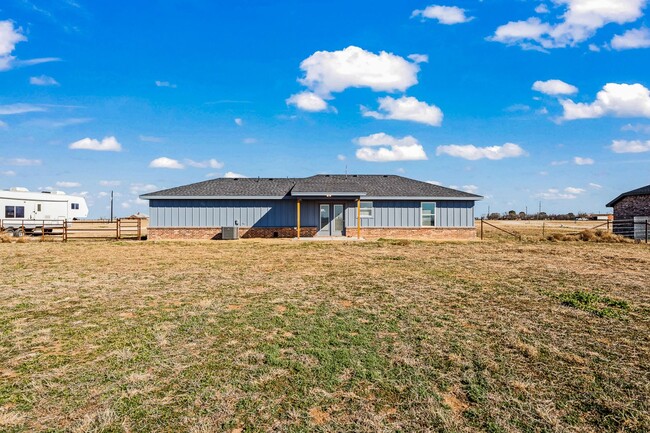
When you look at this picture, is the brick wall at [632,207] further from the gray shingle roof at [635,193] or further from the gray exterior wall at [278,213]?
the gray exterior wall at [278,213]

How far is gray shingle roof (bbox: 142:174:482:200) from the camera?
25.4 metres

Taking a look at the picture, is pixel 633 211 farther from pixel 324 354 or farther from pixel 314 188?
pixel 324 354

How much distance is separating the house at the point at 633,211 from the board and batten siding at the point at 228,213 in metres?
23.7

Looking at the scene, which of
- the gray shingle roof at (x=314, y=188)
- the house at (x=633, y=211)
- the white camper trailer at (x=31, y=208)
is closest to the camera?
the gray shingle roof at (x=314, y=188)

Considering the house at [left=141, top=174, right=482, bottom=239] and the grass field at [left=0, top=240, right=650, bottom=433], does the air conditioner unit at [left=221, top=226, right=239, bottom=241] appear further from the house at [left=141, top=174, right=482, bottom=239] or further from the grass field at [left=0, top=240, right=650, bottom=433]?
the grass field at [left=0, top=240, right=650, bottom=433]

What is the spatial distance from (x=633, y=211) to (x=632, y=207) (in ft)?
1.21

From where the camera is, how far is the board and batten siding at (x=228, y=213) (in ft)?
85.7

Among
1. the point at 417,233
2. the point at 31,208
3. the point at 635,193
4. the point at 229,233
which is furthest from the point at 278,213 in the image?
the point at 635,193

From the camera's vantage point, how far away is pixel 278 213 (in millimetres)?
26672

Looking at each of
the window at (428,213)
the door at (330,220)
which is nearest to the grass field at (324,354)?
the door at (330,220)

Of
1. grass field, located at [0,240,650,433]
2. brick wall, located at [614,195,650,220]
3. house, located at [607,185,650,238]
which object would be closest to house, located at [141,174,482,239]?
house, located at [607,185,650,238]

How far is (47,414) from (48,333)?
2.98 m

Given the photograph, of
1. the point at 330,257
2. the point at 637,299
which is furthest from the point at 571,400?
the point at 330,257

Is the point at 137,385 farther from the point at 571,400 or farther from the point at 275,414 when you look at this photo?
the point at 571,400
